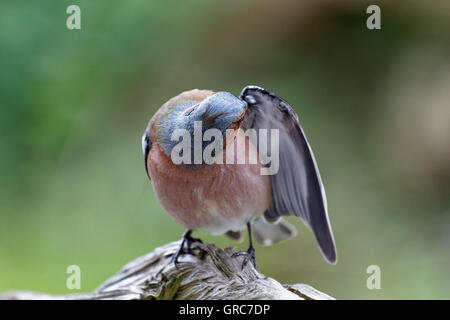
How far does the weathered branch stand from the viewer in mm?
1542

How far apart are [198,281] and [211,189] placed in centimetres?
33

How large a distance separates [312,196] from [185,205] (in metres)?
0.39

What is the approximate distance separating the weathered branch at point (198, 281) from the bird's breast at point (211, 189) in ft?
0.46

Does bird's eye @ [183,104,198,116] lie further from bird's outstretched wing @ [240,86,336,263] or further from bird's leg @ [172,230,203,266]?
bird's leg @ [172,230,203,266]

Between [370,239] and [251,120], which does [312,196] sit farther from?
[370,239]

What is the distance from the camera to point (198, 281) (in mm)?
1692

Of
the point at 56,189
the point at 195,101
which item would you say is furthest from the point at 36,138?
the point at 195,101

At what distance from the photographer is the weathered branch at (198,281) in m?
1.54

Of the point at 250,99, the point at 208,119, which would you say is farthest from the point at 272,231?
the point at 208,119

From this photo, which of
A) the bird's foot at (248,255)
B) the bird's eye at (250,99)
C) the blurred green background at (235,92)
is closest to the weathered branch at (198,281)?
the bird's foot at (248,255)

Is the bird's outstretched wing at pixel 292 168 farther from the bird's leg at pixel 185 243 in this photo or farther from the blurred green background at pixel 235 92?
the blurred green background at pixel 235 92

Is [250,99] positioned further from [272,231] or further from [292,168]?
[272,231]

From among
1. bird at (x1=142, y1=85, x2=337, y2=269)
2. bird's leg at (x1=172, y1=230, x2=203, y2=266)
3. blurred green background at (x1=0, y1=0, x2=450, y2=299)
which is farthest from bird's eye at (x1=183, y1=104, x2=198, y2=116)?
blurred green background at (x1=0, y1=0, x2=450, y2=299)

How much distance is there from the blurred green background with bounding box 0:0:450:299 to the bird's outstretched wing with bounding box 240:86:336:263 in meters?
0.81
